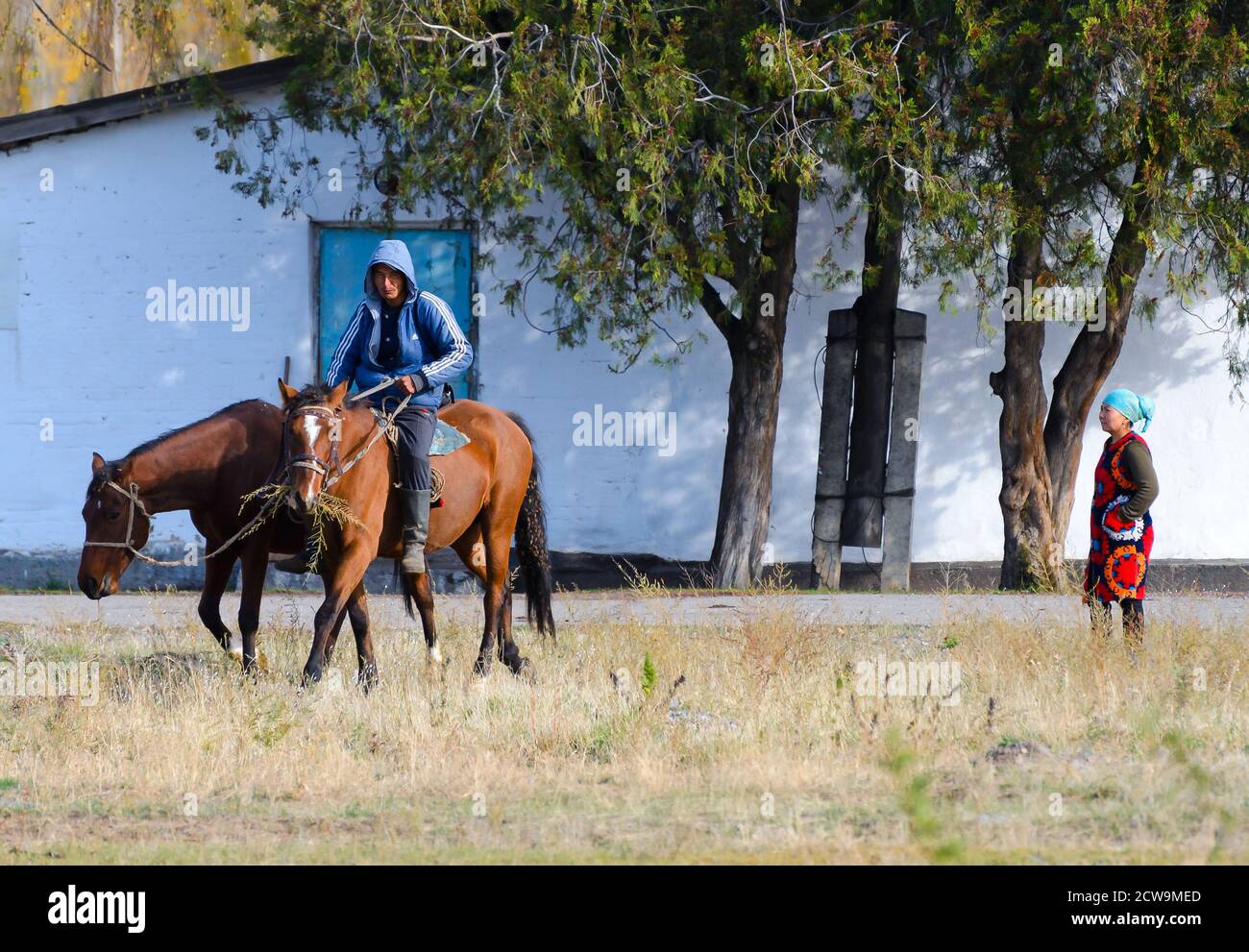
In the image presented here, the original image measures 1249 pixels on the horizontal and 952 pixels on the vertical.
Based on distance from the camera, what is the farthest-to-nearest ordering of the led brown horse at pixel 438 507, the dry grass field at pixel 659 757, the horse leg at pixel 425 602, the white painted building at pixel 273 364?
the white painted building at pixel 273 364 → the horse leg at pixel 425 602 → the led brown horse at pixel 438 507 → the dry grass field at pixel 659 757

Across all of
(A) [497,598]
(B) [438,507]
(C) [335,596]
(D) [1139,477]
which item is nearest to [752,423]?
(A) [497,598]

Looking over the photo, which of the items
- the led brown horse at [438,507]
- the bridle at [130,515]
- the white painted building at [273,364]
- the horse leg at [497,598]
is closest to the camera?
the led brown horse at [438,507]

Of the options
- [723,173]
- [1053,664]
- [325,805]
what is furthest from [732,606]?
[325,805]

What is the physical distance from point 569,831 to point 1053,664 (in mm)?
3975

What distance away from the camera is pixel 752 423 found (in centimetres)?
1495

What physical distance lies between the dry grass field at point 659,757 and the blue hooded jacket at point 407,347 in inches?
67.2

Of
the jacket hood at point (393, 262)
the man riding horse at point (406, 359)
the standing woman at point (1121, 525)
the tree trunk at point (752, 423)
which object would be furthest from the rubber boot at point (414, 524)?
the tree trunk at point (752, 423)

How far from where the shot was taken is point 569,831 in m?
6.20

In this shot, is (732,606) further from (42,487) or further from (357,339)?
(42,487)

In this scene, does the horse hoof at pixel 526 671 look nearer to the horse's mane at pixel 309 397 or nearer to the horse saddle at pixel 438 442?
the horse saddle at pixel 438 442

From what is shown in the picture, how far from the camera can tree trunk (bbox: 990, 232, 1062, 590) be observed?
14766 millimetres

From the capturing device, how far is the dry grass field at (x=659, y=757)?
6.00 meters

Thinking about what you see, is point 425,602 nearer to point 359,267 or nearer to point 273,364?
point 273,364

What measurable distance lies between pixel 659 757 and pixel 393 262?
3315mm
